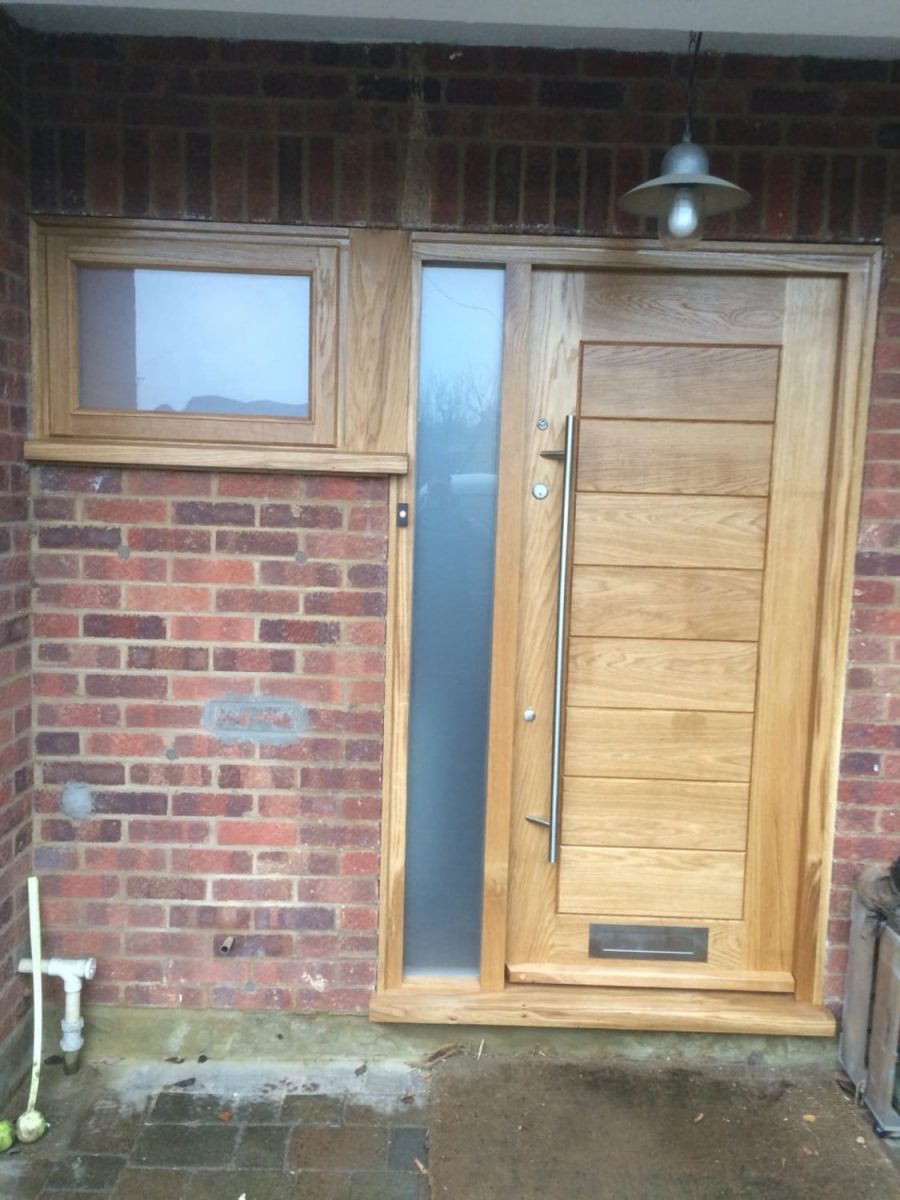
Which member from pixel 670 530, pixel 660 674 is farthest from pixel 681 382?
pixel 660 674

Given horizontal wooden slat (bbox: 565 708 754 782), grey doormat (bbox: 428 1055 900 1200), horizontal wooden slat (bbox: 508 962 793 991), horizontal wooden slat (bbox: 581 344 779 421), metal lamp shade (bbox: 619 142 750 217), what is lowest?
grey doormat (bbox: 428 1055 900 1200)

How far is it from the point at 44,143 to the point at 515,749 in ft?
7.28

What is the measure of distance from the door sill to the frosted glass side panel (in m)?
0.12

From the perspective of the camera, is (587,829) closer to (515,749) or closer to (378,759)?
(515,749)

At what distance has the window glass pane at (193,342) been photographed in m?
2.58

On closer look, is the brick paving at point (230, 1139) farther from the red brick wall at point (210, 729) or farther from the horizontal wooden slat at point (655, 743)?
the horizontal wooden slat at point (655, 743)

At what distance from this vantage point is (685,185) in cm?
222

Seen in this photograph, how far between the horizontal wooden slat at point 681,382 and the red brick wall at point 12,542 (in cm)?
163

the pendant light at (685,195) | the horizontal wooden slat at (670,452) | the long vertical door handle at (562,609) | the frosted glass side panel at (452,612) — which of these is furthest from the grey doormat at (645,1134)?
the pendant light at (685,195)

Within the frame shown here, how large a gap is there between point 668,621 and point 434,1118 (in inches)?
61.9

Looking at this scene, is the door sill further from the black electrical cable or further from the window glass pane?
the black electrical cable

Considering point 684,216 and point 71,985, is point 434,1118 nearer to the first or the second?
point 71,985

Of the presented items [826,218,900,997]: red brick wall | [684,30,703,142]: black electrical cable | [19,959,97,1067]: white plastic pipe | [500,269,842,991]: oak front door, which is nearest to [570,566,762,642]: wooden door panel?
[500,269,842,991]: oak front door

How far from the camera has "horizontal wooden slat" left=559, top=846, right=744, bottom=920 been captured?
277cm
